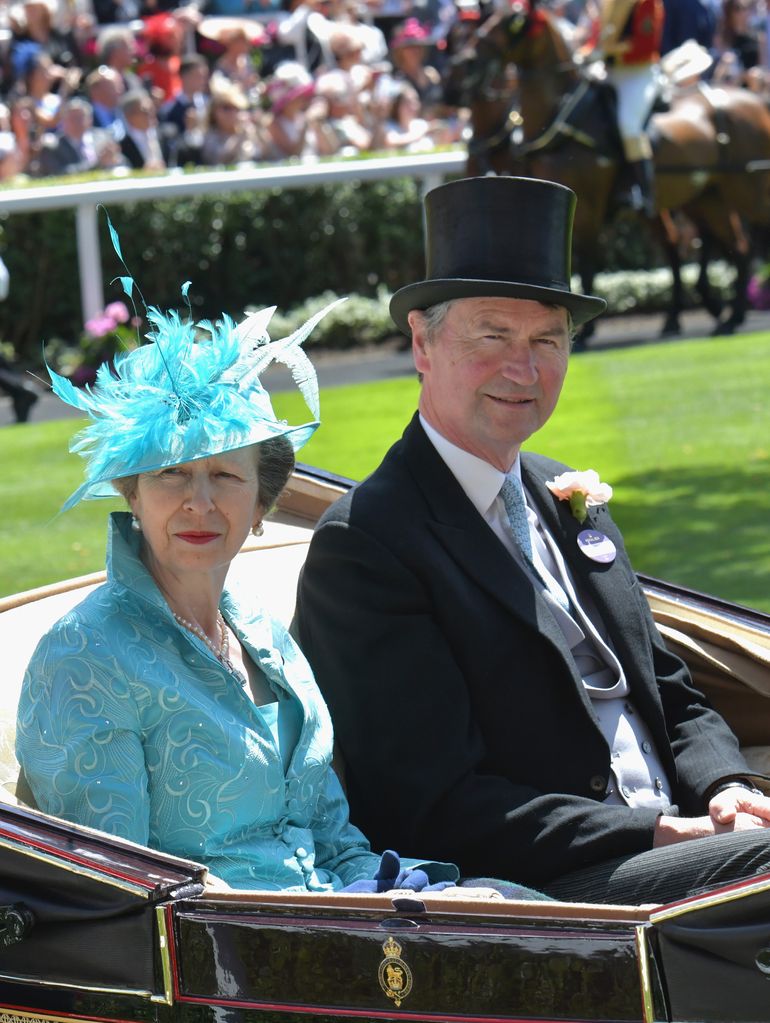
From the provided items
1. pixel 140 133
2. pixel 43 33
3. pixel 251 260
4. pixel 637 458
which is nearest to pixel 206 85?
pixel 140 133

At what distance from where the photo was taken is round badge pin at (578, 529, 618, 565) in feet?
10.9

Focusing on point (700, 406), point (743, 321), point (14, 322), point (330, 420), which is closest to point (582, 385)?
point (700, 406)

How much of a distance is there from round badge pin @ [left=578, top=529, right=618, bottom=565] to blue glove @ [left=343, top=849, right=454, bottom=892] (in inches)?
35.2

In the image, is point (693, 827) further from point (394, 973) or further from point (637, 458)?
point (637, 458)

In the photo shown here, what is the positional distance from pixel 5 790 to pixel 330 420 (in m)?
7.58

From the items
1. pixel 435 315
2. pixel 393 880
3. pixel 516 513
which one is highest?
pixel 435 315

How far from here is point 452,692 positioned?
2.91 m

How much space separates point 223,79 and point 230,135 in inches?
20.4

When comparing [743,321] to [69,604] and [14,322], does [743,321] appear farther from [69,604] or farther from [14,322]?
[69,604]

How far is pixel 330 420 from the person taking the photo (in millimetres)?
10195

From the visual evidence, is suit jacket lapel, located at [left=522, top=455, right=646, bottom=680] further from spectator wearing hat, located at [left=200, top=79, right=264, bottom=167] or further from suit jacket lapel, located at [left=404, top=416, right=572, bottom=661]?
spectator wearing hat, located at [left=200, top=79, right=264, bottom=167]

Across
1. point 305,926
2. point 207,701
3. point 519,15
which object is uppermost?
point 519,15

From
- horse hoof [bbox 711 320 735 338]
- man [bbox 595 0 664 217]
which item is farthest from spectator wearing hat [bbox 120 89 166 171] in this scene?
horse hoof [bbox 711 320 735 338]

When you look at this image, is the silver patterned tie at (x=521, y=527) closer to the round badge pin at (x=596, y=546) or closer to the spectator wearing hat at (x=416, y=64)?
the round badge pin at (x=596, y=546)
